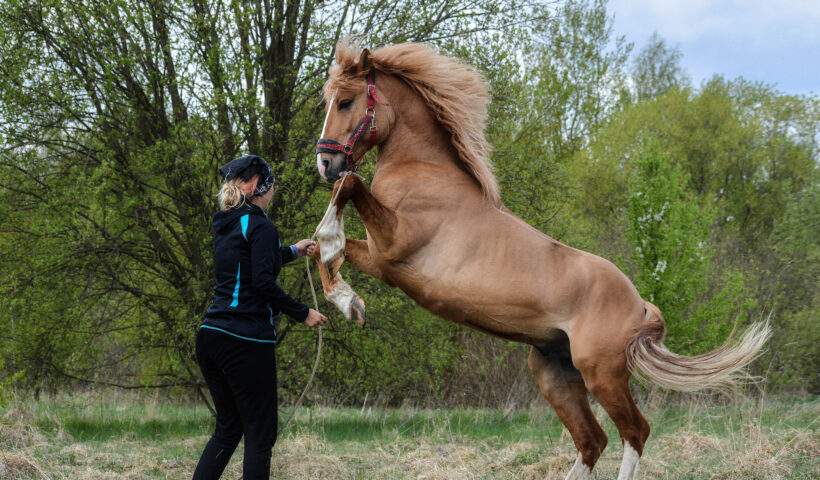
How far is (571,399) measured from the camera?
149 inches

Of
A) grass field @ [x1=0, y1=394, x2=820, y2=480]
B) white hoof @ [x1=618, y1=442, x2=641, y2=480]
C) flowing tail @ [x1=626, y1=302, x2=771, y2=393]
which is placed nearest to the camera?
flowing tail @ [x1=626, y1=302, x2=771, y2=393]

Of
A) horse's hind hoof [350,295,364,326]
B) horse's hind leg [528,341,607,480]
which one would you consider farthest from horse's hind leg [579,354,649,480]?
horse's hind hoof [350,295,364,326]

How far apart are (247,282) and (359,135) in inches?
36.8

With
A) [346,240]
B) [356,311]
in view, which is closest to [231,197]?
[346,240]

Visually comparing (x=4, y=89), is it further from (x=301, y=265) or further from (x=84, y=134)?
(x=301, y=265)

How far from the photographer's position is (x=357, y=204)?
128 inches

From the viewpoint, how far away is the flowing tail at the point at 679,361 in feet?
11.1

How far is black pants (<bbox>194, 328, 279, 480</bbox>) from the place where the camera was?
3170mm

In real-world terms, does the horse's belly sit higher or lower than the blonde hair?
lower

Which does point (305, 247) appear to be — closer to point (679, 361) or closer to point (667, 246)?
point (679, 361)

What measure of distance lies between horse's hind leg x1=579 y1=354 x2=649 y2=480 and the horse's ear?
1.90 metres

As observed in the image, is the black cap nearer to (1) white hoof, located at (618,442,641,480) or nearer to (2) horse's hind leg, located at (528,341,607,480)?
(2) horse's hind leg, located at (528,341,607,480)

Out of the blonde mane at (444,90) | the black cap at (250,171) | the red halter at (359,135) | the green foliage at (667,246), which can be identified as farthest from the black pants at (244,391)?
the green foliage at (667,246)

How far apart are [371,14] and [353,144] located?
5.46m
